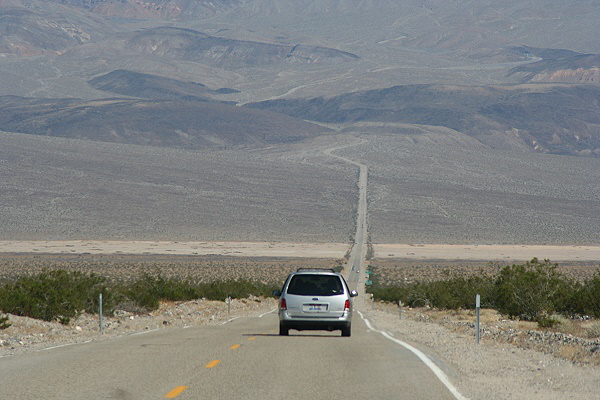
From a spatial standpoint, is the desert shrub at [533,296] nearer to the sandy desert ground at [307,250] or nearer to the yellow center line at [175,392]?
the yellow center line at [175,392]

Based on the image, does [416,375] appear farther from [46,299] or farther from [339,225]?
[339,225]

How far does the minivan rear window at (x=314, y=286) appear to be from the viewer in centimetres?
1756

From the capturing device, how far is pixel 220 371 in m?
11.1

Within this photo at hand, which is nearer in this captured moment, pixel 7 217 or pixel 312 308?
pixel 312 308

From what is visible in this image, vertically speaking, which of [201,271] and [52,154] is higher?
[52,154]

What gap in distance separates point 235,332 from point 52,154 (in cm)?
14805

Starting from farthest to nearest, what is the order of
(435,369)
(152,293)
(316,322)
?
1. (152,293)
2. (316,322)
3. (435,369)

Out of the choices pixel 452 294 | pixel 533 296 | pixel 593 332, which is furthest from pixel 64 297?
pixel 452 294

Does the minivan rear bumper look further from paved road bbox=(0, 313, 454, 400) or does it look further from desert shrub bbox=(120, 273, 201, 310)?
desert shrub bbox=(120, 273, 201, 310)

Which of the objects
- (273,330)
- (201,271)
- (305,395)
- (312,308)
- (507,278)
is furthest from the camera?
(201,271)

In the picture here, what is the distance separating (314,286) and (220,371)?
6772 millimetres

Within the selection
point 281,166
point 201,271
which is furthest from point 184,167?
point 201,271

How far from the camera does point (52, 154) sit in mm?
159750

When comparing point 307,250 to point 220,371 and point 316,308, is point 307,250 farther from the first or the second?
point 220,371
